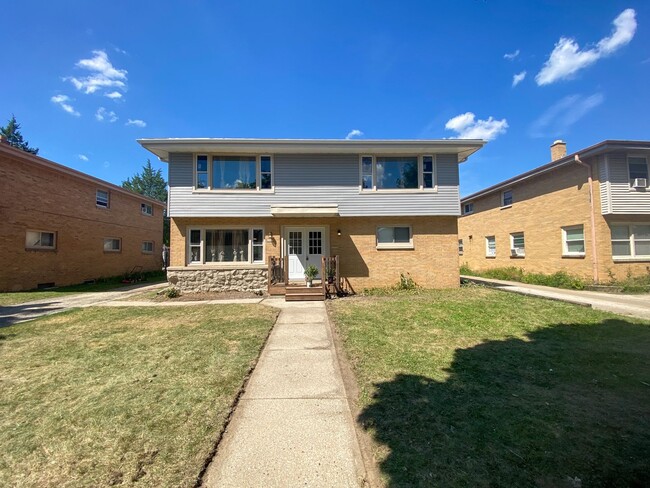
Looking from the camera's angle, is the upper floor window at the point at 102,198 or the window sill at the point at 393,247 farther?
the upper floor window at the point at 102,198

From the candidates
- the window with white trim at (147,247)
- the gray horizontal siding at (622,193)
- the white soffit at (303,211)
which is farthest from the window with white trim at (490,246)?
the window with white trim at (147,247)

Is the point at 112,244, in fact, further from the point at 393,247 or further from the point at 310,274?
the point at 393,247

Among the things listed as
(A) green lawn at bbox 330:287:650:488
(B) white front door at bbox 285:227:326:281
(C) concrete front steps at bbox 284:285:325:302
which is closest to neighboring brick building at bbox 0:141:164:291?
(B) white front door at bbox 285:227:326:281

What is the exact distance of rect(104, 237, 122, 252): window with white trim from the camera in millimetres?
18391

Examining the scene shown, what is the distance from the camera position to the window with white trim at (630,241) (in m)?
12.4

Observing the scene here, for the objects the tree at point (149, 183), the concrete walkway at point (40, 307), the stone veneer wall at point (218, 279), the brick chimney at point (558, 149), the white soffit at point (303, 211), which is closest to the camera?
the concrete walkway at point (40, 307)

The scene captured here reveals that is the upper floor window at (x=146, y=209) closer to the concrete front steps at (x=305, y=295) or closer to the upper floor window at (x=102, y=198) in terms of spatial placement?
the upper floor window at (x=102, y=198)

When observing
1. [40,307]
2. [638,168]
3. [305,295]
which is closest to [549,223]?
[638,168]

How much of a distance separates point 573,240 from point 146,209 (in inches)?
1048

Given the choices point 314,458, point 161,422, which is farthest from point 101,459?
point 314,458

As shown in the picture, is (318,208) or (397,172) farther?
(397,172)

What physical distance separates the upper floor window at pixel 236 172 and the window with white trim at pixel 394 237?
16.2 feet

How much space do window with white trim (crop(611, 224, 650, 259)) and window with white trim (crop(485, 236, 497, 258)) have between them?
21.6 ft

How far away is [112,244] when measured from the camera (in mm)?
19016
